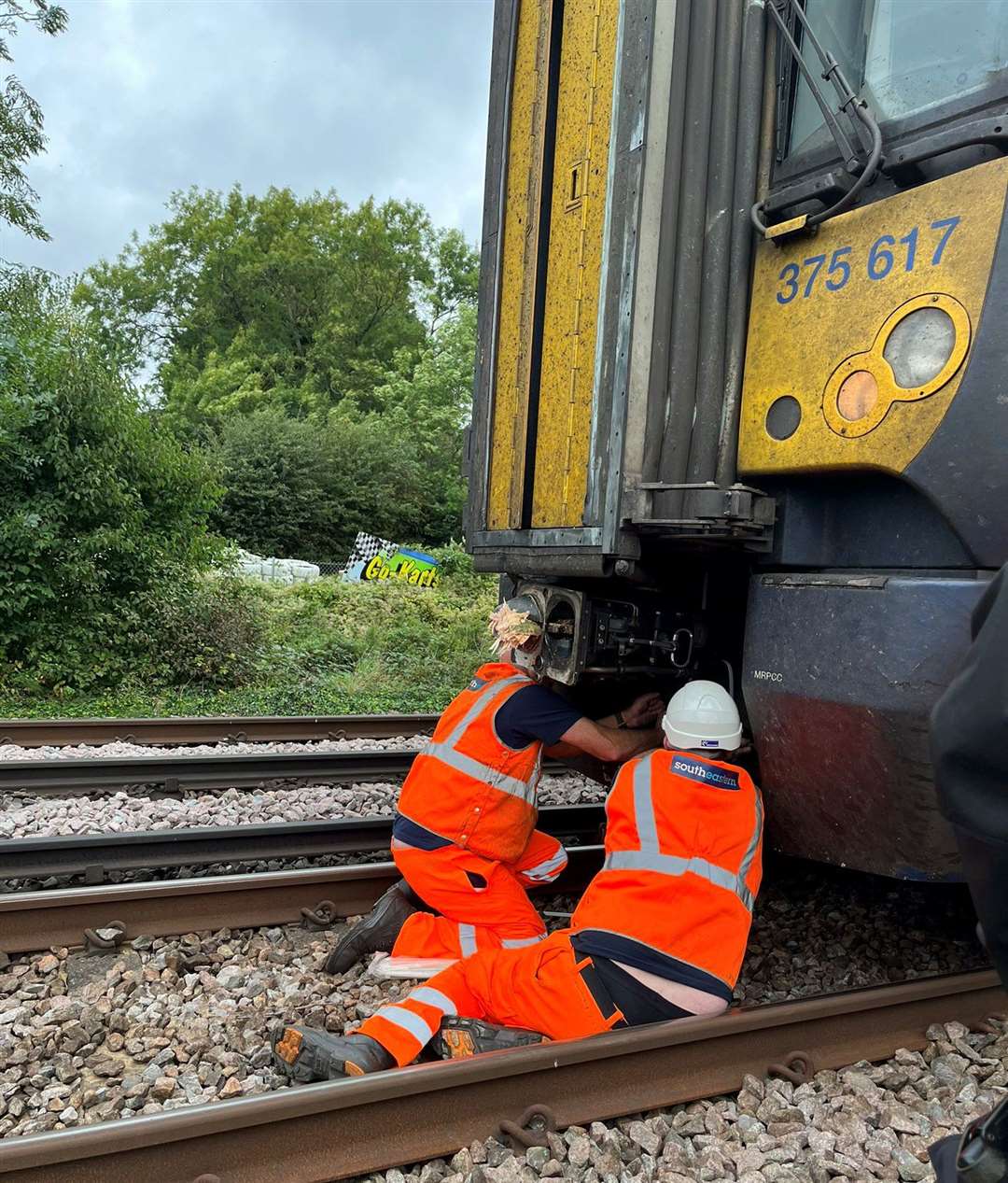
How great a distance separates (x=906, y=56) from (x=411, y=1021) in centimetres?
319

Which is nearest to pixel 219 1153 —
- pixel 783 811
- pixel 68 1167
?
pixel 68 1167

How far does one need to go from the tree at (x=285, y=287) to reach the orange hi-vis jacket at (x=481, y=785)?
32.1m

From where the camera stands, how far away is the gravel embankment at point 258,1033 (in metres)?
2.68

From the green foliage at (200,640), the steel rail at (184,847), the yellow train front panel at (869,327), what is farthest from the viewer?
the green foliage at (200,640)

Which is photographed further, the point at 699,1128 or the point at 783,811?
the point at 783,811

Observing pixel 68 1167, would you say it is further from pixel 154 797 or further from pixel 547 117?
pixel 547 117

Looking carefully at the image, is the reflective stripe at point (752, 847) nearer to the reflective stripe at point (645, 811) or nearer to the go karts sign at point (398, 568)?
the reflective stripe at point (645, 811)

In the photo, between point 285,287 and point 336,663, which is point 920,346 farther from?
point 285,287

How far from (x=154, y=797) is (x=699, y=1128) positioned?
3719 millimetres

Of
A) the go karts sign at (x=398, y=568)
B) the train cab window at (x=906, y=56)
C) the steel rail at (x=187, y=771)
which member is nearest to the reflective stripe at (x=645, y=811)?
the train cab window at (x=906, y=56)

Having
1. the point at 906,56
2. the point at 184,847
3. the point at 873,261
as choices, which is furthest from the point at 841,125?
the point at 184,847

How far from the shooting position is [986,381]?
2592 mm

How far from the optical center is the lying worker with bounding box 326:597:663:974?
3713 millimetres

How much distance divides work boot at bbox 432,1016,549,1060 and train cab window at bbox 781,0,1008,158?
113 inches
